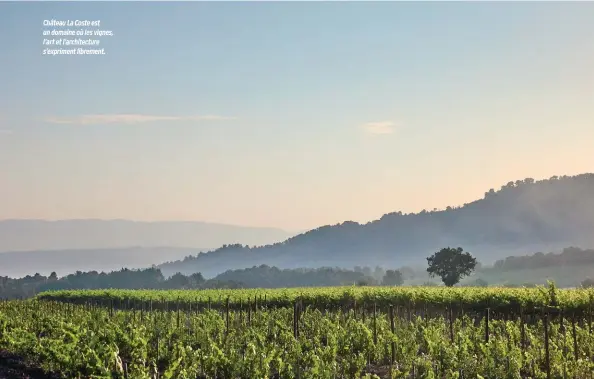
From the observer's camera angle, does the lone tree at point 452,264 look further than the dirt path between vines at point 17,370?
Yes

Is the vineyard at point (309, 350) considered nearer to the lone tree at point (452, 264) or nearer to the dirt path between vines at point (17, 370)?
the dirt path between vines at point (17, 370)

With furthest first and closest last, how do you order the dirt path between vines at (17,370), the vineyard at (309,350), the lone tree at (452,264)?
the lone tree at (452,264)
the dirt path between vines at (17,370)
the vineyard at (309,350)

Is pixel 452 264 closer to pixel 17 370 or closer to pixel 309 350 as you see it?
pixel 309 350

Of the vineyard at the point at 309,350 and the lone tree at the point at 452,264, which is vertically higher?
the lone tree at the point at 452,264

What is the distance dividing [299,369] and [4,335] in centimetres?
939

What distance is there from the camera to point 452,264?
8794cm

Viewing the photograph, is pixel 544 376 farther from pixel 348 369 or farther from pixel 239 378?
pixel 239 378

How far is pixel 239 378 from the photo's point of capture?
19203 mm

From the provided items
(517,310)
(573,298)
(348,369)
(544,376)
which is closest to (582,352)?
(544,376)

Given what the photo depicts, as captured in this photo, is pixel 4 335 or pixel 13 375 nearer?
pixel 13 375

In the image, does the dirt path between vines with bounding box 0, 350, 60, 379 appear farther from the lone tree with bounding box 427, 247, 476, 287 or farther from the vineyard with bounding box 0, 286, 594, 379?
the lone tree with bounding box 427, 247, 476, 287

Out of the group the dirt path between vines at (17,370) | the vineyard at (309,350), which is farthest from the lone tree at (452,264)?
the dirt path between vines at (17,370)

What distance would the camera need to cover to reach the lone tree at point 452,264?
8719cm

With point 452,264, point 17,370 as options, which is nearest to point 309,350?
point 17,370
